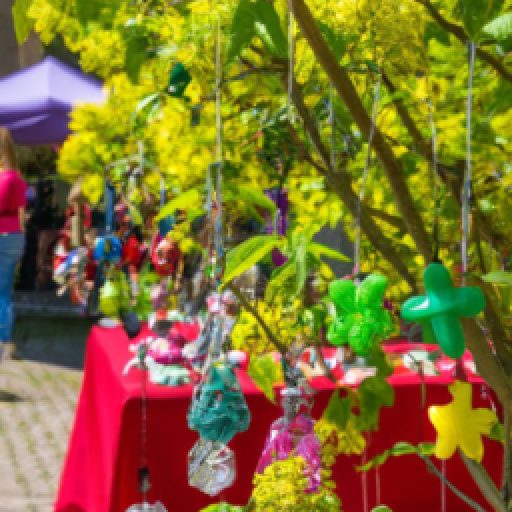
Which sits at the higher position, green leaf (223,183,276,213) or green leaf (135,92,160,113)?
green leaf (135,92,160,113)

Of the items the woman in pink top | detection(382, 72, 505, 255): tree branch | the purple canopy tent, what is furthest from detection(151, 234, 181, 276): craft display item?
the purple canopy tent

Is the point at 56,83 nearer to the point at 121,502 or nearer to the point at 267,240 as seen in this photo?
the point at 121,502

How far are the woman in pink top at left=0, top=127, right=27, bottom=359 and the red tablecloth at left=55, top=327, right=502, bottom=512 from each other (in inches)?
118

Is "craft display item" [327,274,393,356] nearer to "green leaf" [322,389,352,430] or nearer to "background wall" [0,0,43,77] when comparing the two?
"green leaf" [322,389,352,430]

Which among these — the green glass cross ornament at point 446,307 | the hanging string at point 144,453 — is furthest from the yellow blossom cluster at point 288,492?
the hanging string at point 144,453

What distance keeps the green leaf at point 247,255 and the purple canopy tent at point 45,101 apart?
8175mm

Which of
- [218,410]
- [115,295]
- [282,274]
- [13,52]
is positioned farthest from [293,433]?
[13,52]

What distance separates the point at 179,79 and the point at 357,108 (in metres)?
0.60

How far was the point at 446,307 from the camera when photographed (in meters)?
1.37

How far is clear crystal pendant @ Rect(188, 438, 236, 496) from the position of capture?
193 centimetres

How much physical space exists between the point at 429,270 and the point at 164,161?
223 centimetres

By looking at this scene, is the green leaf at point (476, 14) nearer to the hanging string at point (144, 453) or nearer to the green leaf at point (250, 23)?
the green leaf at point (250, 23)

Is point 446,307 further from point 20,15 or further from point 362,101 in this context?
point 362,101

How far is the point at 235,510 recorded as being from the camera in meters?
1.77
